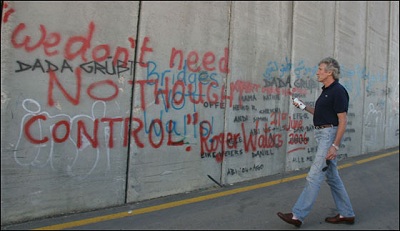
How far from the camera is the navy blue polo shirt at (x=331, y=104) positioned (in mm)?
3939

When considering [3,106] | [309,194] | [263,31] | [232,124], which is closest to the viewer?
[3,106]

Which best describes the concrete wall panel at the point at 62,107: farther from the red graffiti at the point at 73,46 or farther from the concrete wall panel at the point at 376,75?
the concrete wall panel at the point at 376,75

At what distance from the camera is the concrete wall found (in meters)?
3.79

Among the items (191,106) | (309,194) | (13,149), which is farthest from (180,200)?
(13,149)

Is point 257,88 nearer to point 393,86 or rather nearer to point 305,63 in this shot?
point 305,63

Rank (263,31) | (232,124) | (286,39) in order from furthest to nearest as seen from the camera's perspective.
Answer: (286,39) < (263,31) < (232,124)

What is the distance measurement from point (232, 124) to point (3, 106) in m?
2.99

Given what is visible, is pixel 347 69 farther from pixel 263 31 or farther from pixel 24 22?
pixel 24 22

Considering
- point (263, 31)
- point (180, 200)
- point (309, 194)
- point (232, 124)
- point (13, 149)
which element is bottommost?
point (180, 200)

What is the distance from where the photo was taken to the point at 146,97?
15.1ft

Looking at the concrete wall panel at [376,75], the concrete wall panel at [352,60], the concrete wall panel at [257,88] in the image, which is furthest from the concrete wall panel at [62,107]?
the concrete wall panel at [376,75]

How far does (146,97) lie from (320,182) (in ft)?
7.02

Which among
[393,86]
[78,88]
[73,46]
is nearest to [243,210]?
[78,88]

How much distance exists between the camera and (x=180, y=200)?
15.7ft
